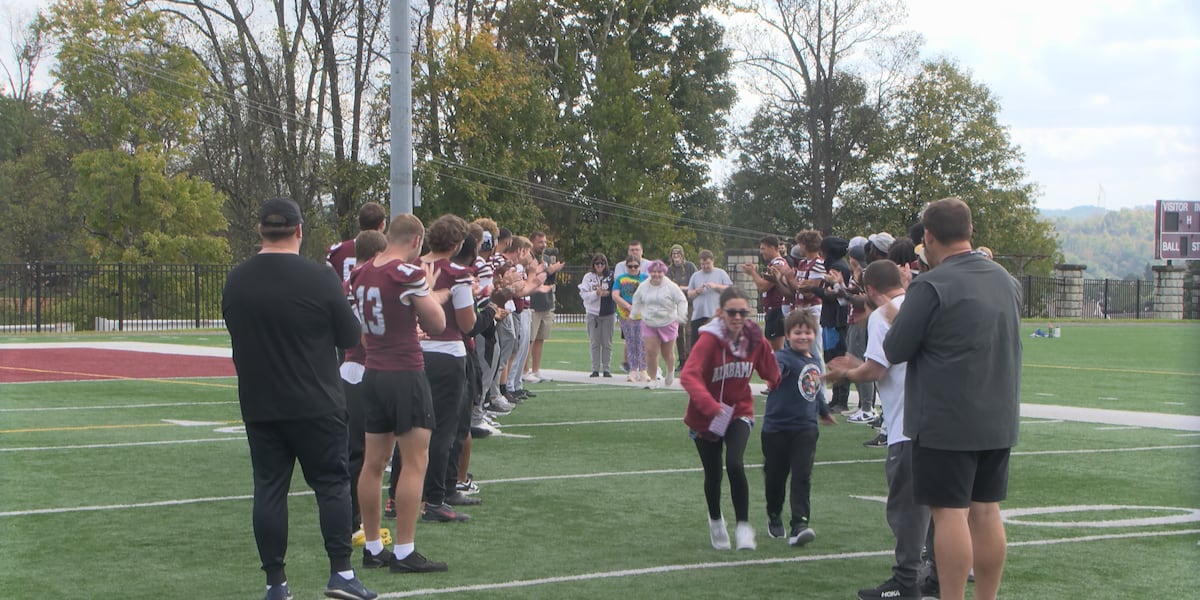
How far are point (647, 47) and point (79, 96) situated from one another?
24.7 metres

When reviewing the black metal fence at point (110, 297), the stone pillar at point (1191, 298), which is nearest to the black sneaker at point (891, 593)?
the black metal fence at point (110, 297)

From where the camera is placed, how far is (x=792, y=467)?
24.6ft

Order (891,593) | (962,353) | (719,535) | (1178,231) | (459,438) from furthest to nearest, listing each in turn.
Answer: (1178,231) < (459,438) < (719,535) < (891,593) < (962,353)

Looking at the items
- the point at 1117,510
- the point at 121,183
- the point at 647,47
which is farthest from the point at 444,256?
the point at 647,47

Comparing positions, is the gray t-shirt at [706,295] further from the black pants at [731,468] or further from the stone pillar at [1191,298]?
the stone pillar at [1191,298]

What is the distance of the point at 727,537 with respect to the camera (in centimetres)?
726

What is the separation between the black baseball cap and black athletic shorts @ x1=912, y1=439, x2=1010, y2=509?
118 inches

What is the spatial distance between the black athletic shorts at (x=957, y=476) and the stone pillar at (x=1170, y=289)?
55920 millimetres

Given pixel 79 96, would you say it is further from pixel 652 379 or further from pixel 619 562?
pixel 619 562

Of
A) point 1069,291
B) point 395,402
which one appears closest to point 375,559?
point 395,402

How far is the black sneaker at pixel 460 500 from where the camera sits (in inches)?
333

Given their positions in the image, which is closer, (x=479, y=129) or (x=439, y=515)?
(x=439, y=515)

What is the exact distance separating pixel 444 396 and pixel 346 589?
5.32 feet

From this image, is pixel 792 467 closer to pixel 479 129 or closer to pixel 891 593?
pixel 891 593
